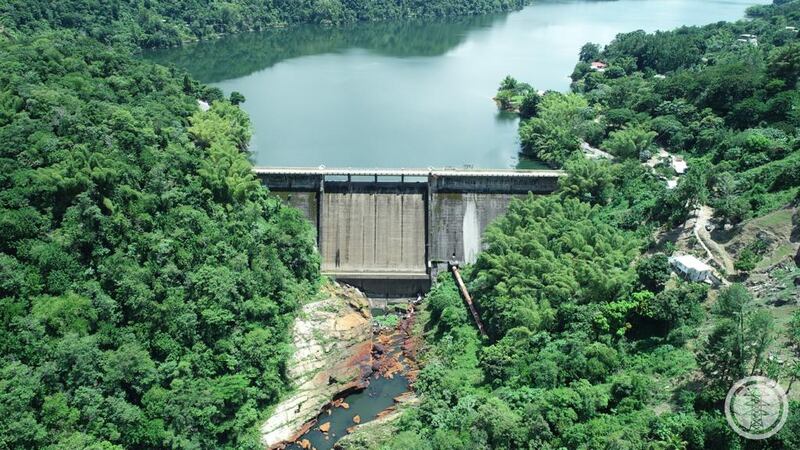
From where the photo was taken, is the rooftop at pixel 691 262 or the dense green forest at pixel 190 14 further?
the dense green forest at pixel 190 14

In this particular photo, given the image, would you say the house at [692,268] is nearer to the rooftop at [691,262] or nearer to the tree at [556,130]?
the rooftop at [691,262]

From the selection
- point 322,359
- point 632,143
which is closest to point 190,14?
point 632,143

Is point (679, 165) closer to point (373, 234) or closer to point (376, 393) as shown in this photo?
point (373, 234)

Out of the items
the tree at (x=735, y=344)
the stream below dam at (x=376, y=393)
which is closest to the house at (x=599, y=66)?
the stream below dam at (x=376, y=393)

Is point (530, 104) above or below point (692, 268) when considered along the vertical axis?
above

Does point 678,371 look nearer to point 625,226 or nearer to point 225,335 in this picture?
point 625,226

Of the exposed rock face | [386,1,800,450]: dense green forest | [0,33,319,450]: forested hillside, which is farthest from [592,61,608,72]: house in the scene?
the exposed rock face
